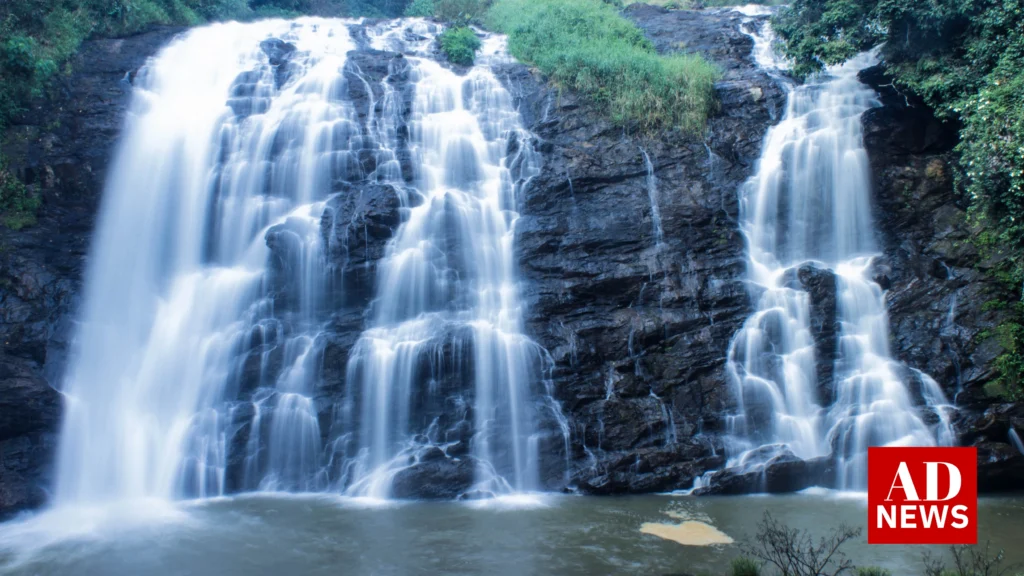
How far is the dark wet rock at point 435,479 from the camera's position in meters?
12.6

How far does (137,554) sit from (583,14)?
20106 mm

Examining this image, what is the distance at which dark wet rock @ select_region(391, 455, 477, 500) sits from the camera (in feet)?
41.5

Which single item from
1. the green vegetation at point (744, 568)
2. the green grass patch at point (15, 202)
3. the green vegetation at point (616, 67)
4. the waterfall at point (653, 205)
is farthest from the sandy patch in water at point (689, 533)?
the green grass patch at point (15, 202)

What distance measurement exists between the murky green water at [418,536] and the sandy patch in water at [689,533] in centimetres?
19

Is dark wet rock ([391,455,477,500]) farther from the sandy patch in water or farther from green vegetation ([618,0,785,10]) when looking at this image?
green vegetation ([618,0,785,10])

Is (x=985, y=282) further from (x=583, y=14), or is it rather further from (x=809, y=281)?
(x=583, y=14)

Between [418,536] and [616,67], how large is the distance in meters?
13.6

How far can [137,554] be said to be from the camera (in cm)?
991

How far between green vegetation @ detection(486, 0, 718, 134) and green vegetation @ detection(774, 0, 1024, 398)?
2657 millimetres

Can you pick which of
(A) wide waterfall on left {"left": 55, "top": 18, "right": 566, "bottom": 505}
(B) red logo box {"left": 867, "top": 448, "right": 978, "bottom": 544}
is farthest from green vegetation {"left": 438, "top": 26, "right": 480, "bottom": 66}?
(B) red logo box {"left": 867, "top": 448, "right": 978, "bottom": 544}

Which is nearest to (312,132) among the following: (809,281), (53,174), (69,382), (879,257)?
(53,174)

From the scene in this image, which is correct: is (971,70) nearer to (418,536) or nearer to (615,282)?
(615,282)

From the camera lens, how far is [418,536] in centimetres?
1059

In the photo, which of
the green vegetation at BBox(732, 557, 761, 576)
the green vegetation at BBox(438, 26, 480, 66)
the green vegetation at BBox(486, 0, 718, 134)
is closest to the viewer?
the green vegetation at BBox(732, 557, 761, 576)
